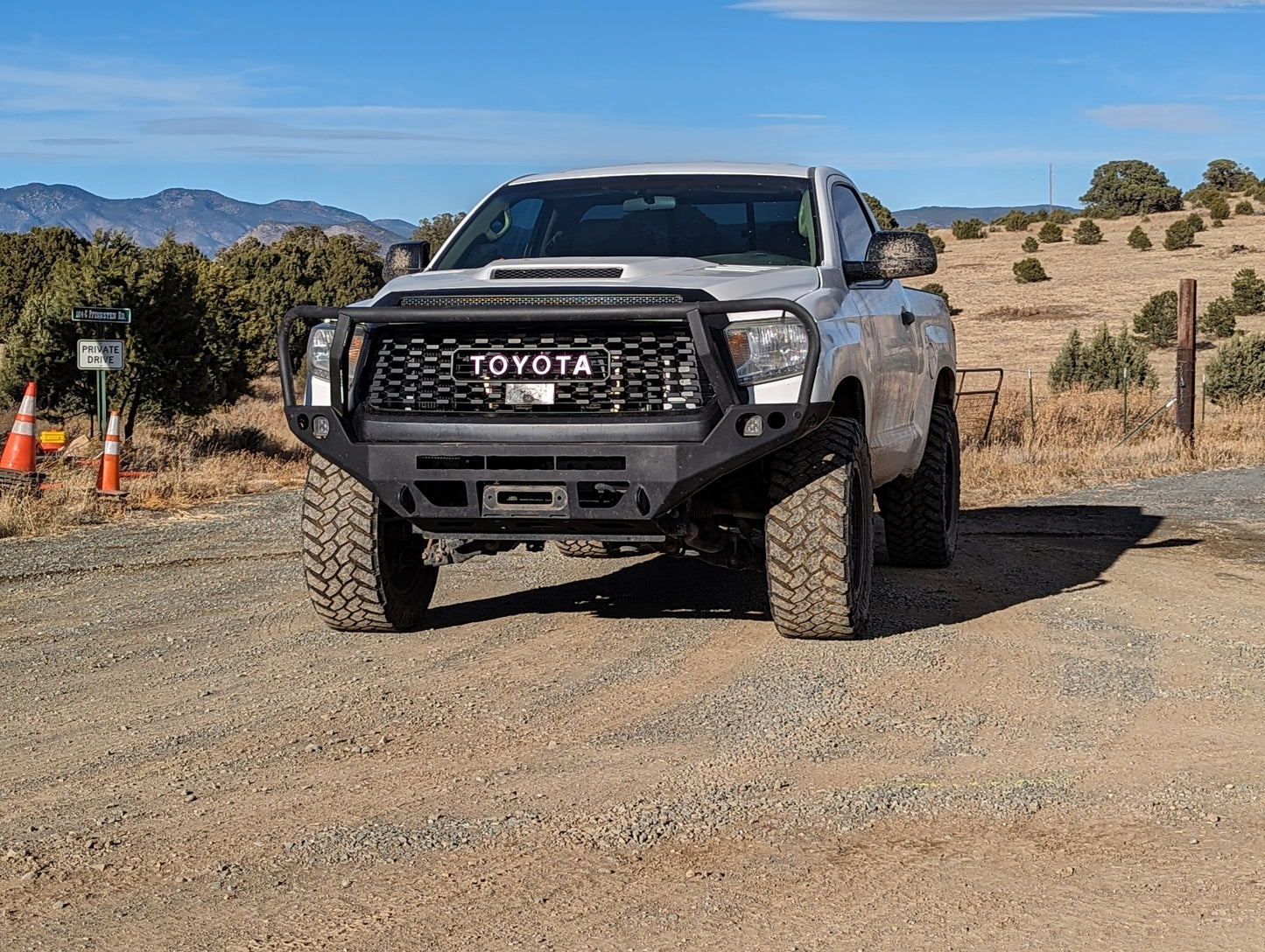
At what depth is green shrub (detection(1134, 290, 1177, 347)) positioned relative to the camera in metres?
42.8

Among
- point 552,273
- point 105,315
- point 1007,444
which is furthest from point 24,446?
point 1007,444

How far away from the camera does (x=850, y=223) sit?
826 cm

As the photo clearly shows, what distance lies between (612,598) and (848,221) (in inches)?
88.4

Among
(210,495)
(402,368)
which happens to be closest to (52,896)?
(402,368)

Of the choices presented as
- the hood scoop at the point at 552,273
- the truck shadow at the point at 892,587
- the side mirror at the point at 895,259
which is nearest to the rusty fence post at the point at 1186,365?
the truck shadow at the point at 892,587

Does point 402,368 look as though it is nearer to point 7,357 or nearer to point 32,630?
point 32,630

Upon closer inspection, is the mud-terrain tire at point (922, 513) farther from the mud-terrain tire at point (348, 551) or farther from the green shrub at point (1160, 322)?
the green shrub at point (1160, 322)

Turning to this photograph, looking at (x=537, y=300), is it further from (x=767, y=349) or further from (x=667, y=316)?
(x=767, y=349)

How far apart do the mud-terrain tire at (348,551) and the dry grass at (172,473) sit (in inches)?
210

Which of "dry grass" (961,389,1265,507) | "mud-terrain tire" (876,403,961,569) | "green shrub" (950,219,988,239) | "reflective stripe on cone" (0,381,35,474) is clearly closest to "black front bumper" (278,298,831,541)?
"mud-terrain tire" (876,403,961,569)

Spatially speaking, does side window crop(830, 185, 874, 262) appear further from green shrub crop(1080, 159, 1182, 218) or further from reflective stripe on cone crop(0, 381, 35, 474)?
green shrub crop(1080, 159, 1182, 218)

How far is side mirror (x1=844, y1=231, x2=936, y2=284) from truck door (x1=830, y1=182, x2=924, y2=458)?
109mm

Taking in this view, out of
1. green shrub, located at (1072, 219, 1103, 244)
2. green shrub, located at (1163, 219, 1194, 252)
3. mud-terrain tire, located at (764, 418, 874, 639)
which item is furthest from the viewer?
green shrub, located at (1072, 219, 1103, 244)

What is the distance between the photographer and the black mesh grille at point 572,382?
20.3 ft
